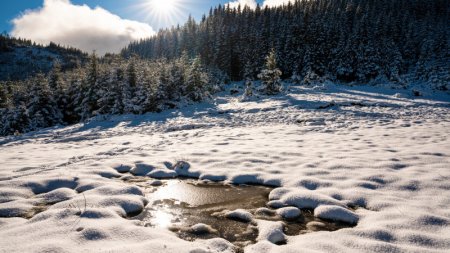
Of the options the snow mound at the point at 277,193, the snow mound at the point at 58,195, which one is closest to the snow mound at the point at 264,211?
the snow mound at the point at 277,193

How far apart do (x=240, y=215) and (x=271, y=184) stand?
179cm

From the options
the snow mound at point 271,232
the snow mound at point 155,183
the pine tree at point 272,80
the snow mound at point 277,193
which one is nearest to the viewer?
the snow mound at point 271,232

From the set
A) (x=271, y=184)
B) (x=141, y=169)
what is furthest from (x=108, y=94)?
(x=271, y=184)

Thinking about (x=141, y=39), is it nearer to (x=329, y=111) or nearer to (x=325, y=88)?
(x=325, y=88)

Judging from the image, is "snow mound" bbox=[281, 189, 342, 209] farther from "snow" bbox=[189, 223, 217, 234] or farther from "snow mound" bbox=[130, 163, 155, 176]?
"snow mound" bbox=[130, 163, 155, 176]

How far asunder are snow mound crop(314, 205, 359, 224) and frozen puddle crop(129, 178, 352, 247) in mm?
110

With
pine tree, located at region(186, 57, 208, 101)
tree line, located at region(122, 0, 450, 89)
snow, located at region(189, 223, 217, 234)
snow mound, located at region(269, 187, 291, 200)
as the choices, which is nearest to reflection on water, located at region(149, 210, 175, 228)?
snow, located at region(189, 223, 217, 234)

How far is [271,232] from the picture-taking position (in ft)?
13.3

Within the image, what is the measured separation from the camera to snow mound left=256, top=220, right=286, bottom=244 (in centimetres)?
395

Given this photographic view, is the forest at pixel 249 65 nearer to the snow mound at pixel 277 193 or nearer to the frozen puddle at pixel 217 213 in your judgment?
the frozen puddle at pixel 217 213

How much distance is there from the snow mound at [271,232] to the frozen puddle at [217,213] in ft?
0.32

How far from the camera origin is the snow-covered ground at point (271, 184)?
368cm

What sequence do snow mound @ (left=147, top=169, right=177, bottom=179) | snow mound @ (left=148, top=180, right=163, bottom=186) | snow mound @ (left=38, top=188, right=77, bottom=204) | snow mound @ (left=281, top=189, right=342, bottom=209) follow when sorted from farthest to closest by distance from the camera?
snow mound @ (left=147, top=169, right=177, bottom=179) → snow mound @ (left=148, top=180, right=163, bottom=186) → snow mound @ (left=38, top=188, right=77, bottom=204) → snow mound @ (left=281, top=189, right=342, bottom=209)

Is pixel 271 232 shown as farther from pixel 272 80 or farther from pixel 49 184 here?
pixel 272 80
